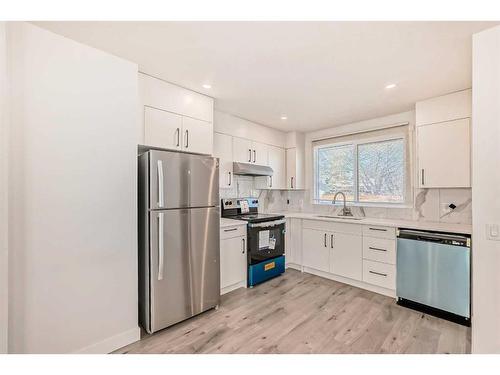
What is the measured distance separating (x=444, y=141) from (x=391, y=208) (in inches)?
43.5

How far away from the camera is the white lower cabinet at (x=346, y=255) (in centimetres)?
307

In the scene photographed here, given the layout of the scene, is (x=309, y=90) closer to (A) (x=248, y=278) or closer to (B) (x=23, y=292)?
(A) (x=248, y=278)

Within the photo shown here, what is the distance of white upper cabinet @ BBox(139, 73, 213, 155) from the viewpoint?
88.9 inches

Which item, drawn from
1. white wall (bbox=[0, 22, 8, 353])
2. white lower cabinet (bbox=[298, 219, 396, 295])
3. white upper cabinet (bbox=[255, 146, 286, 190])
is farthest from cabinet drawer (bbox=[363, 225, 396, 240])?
white wall (bbox=[0, 22, 8, 353])

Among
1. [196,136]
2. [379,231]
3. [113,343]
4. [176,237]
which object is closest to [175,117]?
[196,136]

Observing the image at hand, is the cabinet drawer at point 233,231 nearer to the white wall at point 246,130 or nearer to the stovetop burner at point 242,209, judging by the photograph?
the stovetop burner at point 242,209

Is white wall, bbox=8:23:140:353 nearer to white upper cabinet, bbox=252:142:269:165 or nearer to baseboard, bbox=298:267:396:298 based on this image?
white upper cabinet, bbox=252:142:269:165

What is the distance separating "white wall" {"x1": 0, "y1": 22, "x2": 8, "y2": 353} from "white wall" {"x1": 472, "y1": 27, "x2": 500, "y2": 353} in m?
2.96

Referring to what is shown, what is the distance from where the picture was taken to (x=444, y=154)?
8.76 ft

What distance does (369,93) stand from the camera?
2652 mm

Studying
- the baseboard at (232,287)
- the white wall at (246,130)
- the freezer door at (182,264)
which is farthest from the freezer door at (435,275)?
the white wall at (246,130)

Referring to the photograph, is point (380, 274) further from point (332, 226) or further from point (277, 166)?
point (277, 166)
